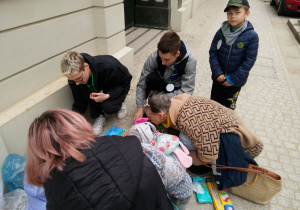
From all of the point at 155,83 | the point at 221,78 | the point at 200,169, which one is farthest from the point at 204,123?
the point at 155,83

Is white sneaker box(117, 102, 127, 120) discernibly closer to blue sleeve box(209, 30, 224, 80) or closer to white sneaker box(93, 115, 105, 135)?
white sneaker box(93, 115, 105, 135)

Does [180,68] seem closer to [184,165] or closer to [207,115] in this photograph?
[207,115]

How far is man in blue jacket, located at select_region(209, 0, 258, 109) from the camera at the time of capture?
2387 mm

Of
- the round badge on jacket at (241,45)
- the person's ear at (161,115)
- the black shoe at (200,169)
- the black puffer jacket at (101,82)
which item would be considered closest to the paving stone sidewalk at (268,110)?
the black shoe at (200,169)

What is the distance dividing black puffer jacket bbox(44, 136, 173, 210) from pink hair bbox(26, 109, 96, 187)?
35 mm

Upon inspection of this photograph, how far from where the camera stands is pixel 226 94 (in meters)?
2.91

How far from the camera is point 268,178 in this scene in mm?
1964

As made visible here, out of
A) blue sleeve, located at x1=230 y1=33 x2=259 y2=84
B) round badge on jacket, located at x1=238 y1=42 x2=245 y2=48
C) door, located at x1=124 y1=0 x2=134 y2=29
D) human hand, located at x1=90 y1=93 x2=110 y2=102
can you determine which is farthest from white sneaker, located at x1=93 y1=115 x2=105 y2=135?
door, located at x1=124 y1=0 x2=134 y2=29

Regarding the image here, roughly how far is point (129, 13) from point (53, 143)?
6215 mm

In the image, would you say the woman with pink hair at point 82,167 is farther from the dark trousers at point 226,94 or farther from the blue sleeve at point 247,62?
the dark trousers at point 226,94

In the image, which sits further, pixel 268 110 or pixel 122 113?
pixel 268 110

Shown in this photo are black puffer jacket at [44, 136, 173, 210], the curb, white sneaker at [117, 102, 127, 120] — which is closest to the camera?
black puffer jacket at [44, 136, 173, 210]

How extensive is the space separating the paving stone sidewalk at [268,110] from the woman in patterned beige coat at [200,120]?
0.65m

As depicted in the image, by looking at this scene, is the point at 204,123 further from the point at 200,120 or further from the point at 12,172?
the point at 12,172
